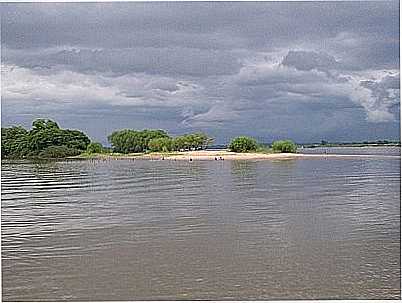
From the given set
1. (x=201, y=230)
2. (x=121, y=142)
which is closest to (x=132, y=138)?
(x=121, y=142)

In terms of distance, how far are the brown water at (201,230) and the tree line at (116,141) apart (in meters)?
0.35

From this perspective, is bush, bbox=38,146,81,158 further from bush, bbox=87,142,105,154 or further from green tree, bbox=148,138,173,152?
green tree, bbox=148,138,173,152

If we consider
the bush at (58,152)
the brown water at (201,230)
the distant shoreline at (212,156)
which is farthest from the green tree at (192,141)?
the bush at (58,152)

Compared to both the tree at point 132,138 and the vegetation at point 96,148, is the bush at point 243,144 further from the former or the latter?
the vegetation at point 96,148

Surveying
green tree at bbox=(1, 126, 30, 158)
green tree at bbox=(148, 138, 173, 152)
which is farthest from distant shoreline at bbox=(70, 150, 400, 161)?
green tree at bbox=(1, 126, 30, 158)

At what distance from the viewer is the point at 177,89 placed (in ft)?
18.8

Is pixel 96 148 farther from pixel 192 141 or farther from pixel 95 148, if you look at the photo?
pixel 192 141

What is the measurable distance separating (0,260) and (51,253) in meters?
0.38

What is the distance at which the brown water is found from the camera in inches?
130

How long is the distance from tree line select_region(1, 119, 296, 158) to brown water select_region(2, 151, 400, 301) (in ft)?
1.13

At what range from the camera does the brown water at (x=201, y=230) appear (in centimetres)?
331

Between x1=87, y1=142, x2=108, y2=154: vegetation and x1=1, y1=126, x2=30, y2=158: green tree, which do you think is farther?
x1=87, y1=142, x2=108, y2=154: vegetation

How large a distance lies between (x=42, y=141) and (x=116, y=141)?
117 centimetres

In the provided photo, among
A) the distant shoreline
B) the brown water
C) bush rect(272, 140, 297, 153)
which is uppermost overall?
bush rect(272, 140, 297, 153)
